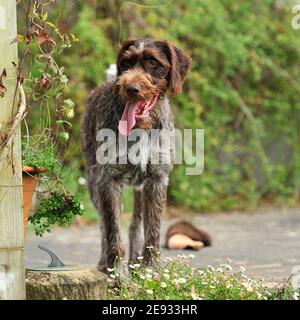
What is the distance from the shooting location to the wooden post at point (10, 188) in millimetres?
4102

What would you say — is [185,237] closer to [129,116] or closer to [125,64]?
[129,116]

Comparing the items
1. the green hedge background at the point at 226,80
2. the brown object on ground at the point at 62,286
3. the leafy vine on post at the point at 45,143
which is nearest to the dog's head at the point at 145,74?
the leafy vine on post at the point at 45,143

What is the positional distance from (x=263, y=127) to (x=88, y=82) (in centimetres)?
275

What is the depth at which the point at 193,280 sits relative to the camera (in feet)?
15.3

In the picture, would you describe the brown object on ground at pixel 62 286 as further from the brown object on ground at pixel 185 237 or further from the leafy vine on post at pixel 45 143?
the brown object on ground at pixel 185 237

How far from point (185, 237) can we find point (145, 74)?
253 cm

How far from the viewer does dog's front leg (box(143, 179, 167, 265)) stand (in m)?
5.46

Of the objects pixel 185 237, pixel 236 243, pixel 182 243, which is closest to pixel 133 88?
pixel 182 243

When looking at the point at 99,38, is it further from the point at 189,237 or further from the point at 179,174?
the point at 189,237

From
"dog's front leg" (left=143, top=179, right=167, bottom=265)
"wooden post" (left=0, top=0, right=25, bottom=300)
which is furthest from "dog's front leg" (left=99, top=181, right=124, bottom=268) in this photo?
"wooden post" (left=0, top=0, right=25, bottom=300)

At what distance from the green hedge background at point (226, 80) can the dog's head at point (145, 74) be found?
4596 mm

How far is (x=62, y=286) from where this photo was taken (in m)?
4.11

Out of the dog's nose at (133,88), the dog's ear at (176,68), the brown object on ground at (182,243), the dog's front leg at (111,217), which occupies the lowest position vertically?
the brown object on ground at (182,243)

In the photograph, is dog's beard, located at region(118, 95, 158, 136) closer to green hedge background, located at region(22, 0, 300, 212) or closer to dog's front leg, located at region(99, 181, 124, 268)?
dog's front leg, located at region(99, 181, 124, 268)
